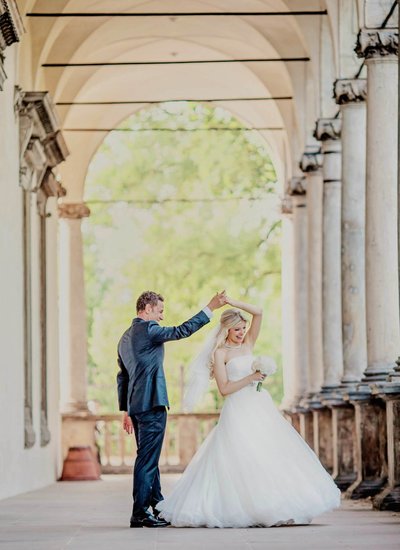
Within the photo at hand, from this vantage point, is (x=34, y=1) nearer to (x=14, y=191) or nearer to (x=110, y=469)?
(x=14, y=191)

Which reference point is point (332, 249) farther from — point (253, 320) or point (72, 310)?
point (253, 320)

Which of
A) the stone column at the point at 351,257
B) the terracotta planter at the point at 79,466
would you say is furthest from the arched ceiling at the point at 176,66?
the terracotta planter at the point at 79,466


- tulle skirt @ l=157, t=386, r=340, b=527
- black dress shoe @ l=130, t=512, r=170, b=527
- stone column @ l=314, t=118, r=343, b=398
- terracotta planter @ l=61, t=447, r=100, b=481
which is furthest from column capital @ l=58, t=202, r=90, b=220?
black dress shoe @ l=130, t=512, r=170, b=527

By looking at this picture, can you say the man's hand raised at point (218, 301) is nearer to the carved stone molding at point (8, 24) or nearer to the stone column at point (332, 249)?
the carved stone molding at point (8, 24)

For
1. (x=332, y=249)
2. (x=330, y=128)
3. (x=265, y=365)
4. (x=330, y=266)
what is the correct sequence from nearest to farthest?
(x=265, y=365) < (x=330, y=128) < (x=332, y=249) < (x=330, y=266)

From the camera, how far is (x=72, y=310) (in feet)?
122

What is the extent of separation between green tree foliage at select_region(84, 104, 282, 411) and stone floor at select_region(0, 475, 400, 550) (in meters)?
33.6

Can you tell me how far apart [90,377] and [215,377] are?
47359mm

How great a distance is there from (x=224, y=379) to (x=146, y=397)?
0.99 m

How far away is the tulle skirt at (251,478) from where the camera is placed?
44.2 ft

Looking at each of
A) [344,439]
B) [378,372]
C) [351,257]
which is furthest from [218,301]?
[344,439]

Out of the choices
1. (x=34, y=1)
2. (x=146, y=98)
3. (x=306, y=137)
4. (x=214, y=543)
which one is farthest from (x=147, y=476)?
(x=146, y=98)

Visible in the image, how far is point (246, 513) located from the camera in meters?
13.5

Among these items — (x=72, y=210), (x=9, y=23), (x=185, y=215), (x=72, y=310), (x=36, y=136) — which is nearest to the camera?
(x=9, y=23)
